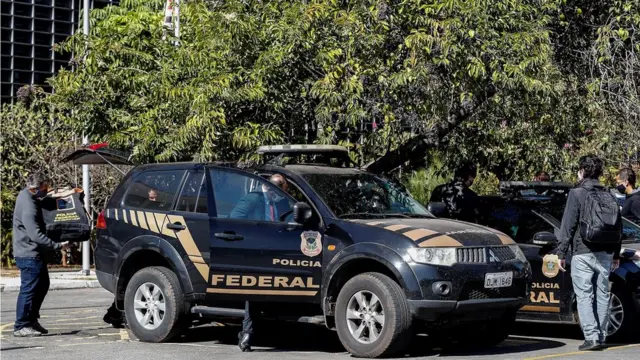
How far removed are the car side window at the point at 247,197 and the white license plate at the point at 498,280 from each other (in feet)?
6.76

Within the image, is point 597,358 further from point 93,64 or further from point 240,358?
point 93,64

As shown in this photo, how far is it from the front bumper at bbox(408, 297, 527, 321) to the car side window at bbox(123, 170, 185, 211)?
3146 mm

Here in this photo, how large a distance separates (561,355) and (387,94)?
4422 millimetres

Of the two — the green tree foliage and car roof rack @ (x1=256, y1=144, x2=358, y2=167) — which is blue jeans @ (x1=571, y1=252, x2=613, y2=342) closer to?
the green tree foliage

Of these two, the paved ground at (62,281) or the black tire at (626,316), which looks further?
the paved ground at (62,281)

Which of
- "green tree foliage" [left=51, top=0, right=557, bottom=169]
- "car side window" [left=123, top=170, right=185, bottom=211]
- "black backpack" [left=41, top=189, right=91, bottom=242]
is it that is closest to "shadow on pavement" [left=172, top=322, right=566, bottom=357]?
"car side window" [left=123, top=170, right=185, bottom=211]

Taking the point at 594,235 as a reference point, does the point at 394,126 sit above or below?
above

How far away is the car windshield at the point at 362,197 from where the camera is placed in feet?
34.5

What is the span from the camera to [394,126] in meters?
13.8

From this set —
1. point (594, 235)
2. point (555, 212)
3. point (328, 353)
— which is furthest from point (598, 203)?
point (328, 353)

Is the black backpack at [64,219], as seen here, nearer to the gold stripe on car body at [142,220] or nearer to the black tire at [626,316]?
the gold stripe on car body at [142,220]

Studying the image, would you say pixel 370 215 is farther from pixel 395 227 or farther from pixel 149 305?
pixel 149 305

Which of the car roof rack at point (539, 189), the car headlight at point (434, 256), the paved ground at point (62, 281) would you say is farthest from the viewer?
the paved ground at point (62, 281)

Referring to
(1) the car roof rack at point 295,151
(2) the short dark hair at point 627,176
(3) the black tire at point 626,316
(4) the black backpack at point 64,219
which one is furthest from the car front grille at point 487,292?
(4) the black backpack at point 64,219
